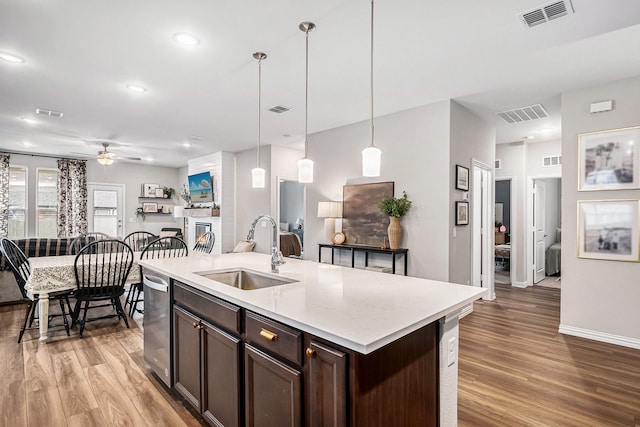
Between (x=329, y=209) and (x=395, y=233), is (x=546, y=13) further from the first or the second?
(x=329, y=209)

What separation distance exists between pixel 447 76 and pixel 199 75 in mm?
2471

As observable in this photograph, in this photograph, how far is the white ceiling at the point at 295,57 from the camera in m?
2.32

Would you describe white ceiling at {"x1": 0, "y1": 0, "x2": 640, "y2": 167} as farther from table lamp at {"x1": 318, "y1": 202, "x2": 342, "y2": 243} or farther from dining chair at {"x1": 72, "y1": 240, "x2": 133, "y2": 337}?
dining chair at {"x1": 72, "y1": 240, "x2": 133, "y2": 337}

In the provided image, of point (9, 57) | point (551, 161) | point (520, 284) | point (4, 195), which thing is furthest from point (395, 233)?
point (4, 195)

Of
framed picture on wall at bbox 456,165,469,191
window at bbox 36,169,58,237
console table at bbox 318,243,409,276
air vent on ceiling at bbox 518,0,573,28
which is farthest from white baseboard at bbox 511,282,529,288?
window at bbox 36,169,58,237

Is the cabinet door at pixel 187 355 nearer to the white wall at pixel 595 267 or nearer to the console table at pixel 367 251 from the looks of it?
the console table at pixel 367 251

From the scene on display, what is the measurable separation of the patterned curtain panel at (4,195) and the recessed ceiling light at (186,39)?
732 cm

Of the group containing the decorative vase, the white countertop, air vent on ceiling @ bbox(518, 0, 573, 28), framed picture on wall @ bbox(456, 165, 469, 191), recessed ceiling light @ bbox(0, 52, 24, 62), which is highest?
recessed ceiling light @ bbox(0, 52, 24, 62)

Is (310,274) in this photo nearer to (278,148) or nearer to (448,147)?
(448,147)

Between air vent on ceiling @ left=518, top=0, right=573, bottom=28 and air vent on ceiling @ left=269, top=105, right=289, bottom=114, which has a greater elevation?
air vent on ceiling @ left=269, top=105, right=289, bottom=114

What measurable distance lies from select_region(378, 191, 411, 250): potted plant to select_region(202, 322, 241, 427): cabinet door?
2.88 m

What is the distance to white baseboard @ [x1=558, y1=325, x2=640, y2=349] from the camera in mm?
3354

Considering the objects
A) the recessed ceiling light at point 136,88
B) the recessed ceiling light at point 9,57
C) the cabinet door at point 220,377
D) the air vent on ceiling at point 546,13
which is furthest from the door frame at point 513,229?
the recessed ceiling light at point 9,57

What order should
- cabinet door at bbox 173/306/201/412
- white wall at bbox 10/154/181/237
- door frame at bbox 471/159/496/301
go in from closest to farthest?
cabinet door at bbox 173/306/201/412 < door frame at bbox 471/159/496/301 < white wall at bbox 10/154/181/237
